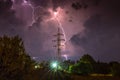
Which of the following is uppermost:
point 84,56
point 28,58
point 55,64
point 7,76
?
point 84,56

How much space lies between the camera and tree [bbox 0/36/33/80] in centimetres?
2862

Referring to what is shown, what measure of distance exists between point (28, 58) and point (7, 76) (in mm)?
3208

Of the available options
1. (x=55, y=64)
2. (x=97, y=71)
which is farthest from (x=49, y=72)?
(x=97, y=71)

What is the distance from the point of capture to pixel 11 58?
94.9ft

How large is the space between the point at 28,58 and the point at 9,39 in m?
3.05

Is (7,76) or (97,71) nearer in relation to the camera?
(7,76)

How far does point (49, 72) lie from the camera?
54094mm

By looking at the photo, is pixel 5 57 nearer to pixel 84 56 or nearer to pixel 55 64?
pixel 55 64

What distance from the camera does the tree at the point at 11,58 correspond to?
93.9ft

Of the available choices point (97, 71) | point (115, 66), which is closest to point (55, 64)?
point (115, 66)

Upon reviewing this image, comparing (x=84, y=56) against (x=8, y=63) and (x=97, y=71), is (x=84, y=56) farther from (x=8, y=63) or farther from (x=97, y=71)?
(x=8, y=63)

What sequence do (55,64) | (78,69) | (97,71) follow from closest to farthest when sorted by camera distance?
(55,64)
(78,69)
(97,71)

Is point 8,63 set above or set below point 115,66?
below

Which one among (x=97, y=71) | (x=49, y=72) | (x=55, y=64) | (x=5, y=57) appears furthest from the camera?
(x=97, y=71)
